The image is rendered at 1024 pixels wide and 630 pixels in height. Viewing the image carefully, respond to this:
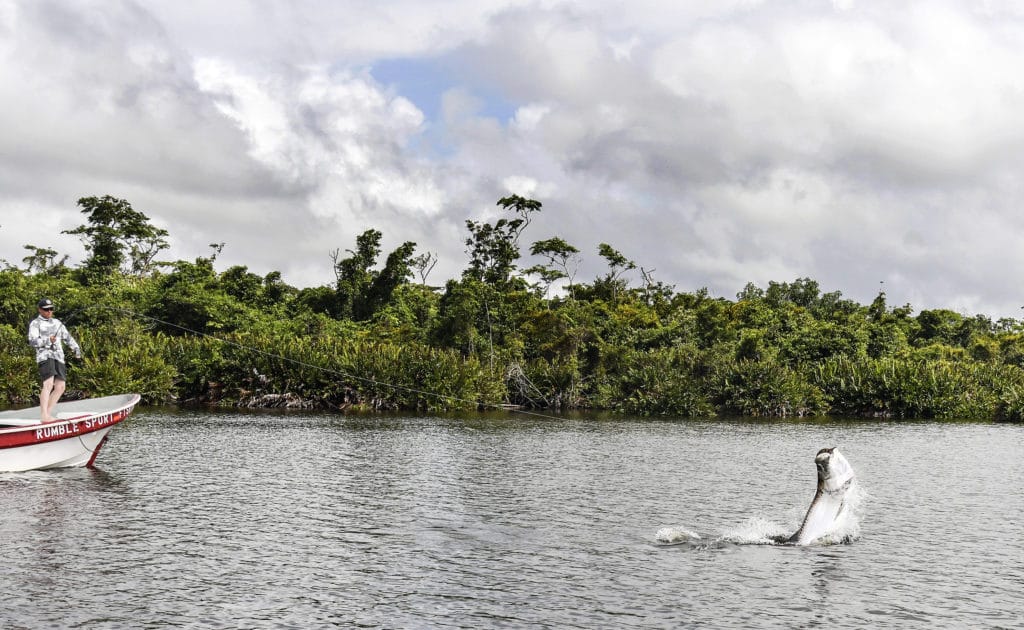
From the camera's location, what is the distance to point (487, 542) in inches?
527

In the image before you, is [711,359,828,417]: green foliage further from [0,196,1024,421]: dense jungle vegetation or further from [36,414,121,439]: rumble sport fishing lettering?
[36,414,121,439]: rumble sport fishing lettering

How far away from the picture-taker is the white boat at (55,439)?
1825cm

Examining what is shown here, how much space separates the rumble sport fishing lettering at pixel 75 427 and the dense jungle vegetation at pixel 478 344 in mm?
15361

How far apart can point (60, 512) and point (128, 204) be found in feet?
204

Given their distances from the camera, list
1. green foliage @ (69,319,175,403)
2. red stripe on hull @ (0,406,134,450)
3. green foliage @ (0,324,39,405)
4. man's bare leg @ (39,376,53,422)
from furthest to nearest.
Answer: green foliage @ (0,324,39,405) < green foliage @ (69,319,175,403) < man's bare leg @ (39,376,53,422) < red stripe on hull @ (0,406,134,450)

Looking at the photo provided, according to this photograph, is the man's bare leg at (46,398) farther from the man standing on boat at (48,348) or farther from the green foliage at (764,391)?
the green foliage at (764,391)

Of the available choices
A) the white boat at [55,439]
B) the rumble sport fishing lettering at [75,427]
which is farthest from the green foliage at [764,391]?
the rumble sport fishing lettering at [75,427]

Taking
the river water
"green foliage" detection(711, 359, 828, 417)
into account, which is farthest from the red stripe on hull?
"green foliage" detection(711, 359, 828, 417)

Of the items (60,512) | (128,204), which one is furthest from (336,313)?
(60,512)

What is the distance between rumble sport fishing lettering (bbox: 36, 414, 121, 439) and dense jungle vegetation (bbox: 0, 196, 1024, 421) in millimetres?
15361

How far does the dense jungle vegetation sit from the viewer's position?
42.4 metres

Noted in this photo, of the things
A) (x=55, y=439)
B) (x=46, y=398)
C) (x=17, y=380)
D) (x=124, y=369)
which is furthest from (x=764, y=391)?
(x=46, y=398)

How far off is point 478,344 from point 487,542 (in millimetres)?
43110

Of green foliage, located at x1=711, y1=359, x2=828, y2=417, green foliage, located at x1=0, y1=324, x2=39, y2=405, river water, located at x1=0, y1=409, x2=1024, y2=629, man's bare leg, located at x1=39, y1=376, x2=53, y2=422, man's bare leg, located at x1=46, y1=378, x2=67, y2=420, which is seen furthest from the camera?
green foliage, located at x1=711, y1=359, x2=828, y2=417
